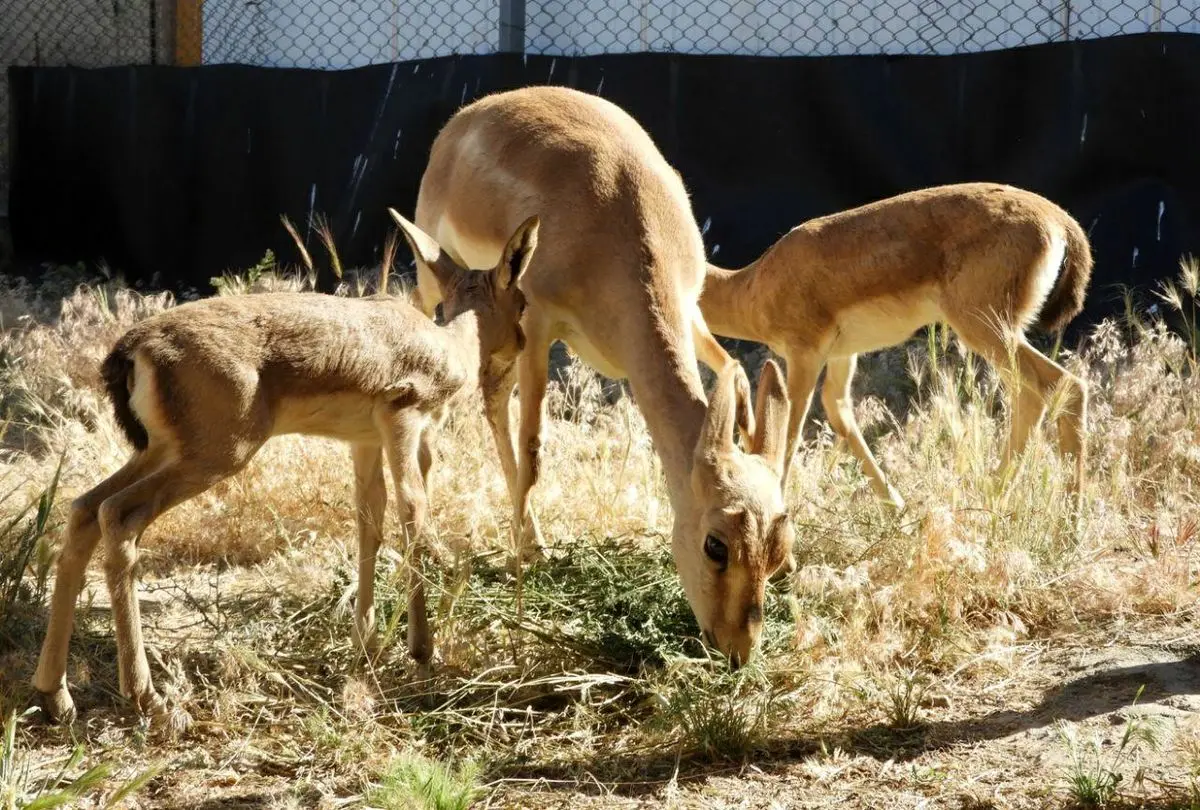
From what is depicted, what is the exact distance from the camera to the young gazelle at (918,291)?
6.91 metres

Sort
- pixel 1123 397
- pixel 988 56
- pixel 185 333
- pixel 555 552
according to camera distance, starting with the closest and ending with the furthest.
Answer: pixel 185 333 → pixel 555 552 → pixel 1123 397 → pixel 988 56

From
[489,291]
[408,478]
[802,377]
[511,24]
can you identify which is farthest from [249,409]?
[511,24]

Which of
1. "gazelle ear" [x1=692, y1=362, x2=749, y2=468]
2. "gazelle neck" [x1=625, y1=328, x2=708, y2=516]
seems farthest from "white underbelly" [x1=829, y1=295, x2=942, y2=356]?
"gazelle ear" [x1=692, y1=362, x2=749, y2=468]

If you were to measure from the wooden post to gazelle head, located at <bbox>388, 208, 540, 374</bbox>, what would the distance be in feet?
28.3

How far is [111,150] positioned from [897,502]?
8.43 meters

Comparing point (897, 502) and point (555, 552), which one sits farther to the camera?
point (897, 502)

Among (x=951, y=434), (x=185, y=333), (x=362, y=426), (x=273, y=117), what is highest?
(x=273, y=117)

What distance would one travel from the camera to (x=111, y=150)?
12.6 metres

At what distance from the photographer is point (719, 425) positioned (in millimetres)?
4559

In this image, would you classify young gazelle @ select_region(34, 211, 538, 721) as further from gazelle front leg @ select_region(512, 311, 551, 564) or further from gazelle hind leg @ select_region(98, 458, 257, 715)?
gazelle front leg @ select_region(512, 311, 551, 564)

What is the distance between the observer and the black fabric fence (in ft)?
32.6

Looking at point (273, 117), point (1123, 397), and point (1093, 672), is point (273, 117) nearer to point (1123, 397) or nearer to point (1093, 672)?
point (1123, 397)

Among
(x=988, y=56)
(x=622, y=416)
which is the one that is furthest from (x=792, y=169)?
(x=622, y=416)

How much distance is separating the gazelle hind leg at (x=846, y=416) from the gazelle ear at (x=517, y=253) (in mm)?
2548
